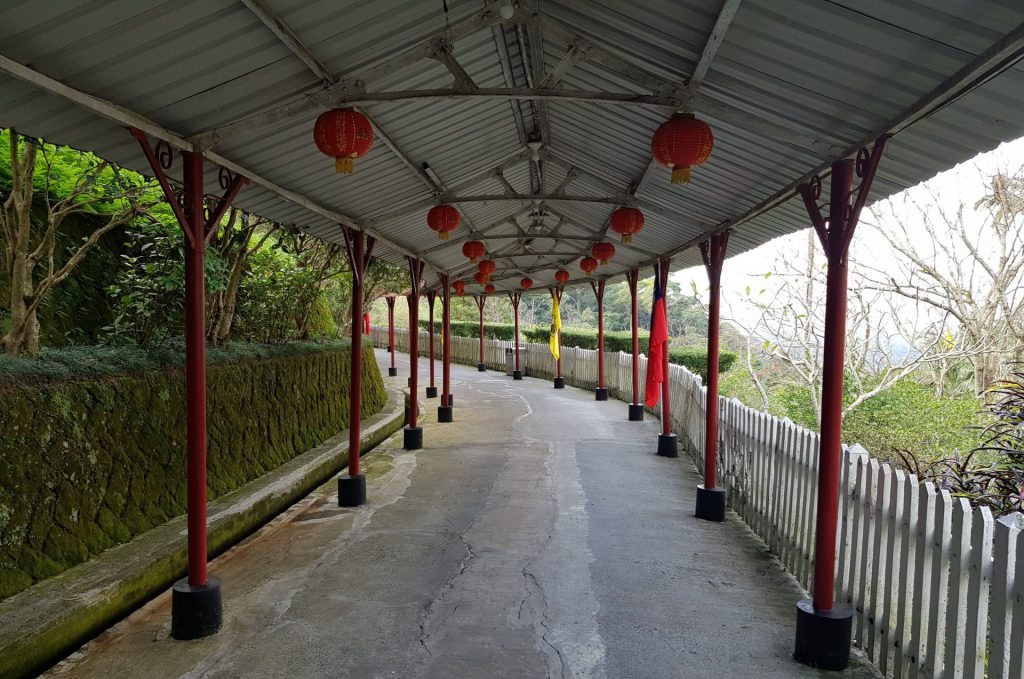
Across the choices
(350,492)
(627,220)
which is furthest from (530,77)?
(350,492)

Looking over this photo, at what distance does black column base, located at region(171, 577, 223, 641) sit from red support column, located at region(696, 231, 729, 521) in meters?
4.58

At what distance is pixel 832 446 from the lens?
13.2 feet

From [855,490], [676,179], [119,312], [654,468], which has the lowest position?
[654,468]

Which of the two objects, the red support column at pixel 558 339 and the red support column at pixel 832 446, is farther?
the red support column at pixel 558 339

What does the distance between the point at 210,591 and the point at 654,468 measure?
624 centimetres

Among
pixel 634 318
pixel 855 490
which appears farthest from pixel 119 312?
pixel 634 318

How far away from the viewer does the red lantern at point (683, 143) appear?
362cm

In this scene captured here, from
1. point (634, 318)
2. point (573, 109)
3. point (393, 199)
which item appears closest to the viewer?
point (573, 109)

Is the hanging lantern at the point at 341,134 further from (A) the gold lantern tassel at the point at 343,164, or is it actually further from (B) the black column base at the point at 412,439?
(B) the black column base at the point at 412,439

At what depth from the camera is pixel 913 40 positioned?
9.32ft

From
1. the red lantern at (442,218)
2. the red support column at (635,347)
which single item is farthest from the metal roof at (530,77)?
the red support column at (635,347)

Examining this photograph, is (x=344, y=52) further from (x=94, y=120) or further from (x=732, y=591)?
(x=732, y=591)

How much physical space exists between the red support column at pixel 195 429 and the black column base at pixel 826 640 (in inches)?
141

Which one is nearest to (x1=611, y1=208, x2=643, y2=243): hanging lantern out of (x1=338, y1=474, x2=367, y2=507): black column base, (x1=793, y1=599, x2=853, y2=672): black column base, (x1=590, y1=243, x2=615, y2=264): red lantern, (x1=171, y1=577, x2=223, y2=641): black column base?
(x1=590, y1=243, x2=615, y2=264): red lantern
